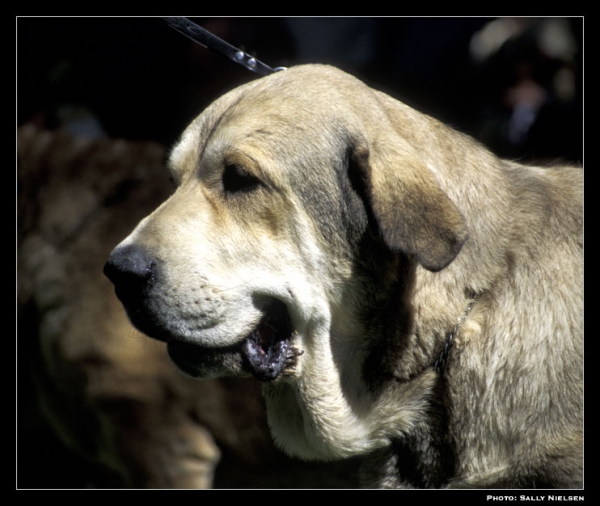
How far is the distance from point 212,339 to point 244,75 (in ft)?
8.32

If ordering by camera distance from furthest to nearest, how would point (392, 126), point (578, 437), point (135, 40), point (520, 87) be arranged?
point (135, 40) → point (520, 87) → point (392, 126) → point (578, 437)

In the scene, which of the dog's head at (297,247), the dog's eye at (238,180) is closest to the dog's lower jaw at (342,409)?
the dog's head at (297,247)

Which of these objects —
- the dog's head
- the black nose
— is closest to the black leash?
the dog's head

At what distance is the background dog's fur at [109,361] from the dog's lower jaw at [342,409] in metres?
1.07

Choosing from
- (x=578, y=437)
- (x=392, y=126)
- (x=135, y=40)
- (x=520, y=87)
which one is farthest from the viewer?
(x=135, y=40)

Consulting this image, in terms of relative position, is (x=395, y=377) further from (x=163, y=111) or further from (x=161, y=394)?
(x=163, y=111)

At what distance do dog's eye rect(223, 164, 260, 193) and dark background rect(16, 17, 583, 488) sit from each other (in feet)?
5.58

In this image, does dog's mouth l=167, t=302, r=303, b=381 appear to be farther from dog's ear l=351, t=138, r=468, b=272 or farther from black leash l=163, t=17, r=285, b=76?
black leash l=163, t=17, r=285, b=76

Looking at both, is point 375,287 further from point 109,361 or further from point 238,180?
point 109,361

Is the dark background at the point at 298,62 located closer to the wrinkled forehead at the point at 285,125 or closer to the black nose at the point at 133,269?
the wrinkled forehead at the point at 285,125

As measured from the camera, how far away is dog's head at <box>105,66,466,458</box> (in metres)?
2.61

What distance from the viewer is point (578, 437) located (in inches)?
104

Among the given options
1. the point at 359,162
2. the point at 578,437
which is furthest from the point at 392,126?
the point at 578,437

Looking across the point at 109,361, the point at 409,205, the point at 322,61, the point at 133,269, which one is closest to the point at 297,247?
the point at 409,205
